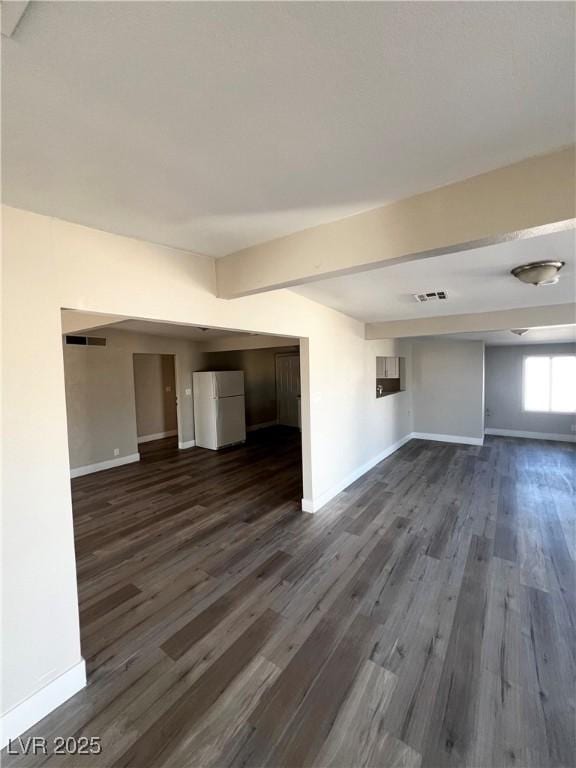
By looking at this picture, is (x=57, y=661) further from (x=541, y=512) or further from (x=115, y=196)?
(x=541, y=512)

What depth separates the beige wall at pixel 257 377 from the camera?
313 inches

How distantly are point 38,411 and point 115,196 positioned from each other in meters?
1.03

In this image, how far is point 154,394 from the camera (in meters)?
7.74

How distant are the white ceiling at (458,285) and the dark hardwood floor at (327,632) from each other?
2304mm

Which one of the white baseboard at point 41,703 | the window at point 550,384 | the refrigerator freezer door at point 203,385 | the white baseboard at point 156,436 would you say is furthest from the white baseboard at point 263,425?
the white baseboard at point 41,703

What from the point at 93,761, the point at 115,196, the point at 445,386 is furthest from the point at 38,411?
the point at 445,386

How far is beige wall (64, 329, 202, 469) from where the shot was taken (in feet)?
16.0

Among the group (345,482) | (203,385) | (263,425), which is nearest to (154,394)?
(203,385)

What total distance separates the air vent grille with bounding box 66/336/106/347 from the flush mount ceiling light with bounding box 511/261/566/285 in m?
5.54

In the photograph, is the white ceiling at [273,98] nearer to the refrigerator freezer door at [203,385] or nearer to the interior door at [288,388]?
the refrigerator freezer door at [203,385]

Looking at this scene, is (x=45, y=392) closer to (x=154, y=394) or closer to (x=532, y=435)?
(x=154, y=394)

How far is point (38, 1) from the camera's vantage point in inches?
24.2

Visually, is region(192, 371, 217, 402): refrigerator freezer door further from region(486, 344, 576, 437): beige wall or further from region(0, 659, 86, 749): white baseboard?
region(486, 344, 576, 437): beige wall

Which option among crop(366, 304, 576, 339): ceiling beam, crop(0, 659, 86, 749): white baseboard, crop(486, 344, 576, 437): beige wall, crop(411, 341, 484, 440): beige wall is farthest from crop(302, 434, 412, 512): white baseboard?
crop(486, 344, 576, 437): beige wall
